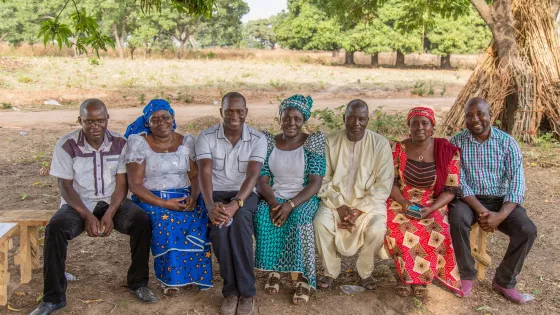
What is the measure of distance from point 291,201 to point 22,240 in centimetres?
208

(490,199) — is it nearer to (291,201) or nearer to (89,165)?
(291,201)

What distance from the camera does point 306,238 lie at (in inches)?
147

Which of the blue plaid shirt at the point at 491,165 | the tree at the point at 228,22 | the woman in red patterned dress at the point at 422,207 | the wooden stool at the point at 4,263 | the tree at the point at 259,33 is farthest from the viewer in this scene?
the tree at the point at 259,33

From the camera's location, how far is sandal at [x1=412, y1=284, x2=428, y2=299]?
3.76 m

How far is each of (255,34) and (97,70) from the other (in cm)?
5760

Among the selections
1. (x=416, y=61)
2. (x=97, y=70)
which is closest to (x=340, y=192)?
(x=97, y=70)

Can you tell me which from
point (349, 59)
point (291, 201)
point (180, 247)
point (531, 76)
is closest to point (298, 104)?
point (291, 201)

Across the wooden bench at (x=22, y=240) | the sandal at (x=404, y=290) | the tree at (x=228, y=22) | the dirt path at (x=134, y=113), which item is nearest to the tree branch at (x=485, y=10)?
the dirt path at (x=134, y=113)

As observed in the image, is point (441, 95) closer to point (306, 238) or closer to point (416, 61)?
point (306, 238)

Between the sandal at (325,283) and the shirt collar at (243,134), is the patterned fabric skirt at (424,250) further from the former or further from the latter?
the shirt collar at (243,134)

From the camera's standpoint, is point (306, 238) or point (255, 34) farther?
point (255, 34)

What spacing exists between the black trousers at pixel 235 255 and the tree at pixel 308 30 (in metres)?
33.1

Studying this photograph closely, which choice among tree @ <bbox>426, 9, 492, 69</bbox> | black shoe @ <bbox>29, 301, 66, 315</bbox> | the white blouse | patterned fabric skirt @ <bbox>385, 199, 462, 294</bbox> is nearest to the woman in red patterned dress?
patterned fabric skirt @ <bbox>385, 199, 462, 294</bbox>

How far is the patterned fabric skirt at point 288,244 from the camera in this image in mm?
3729
